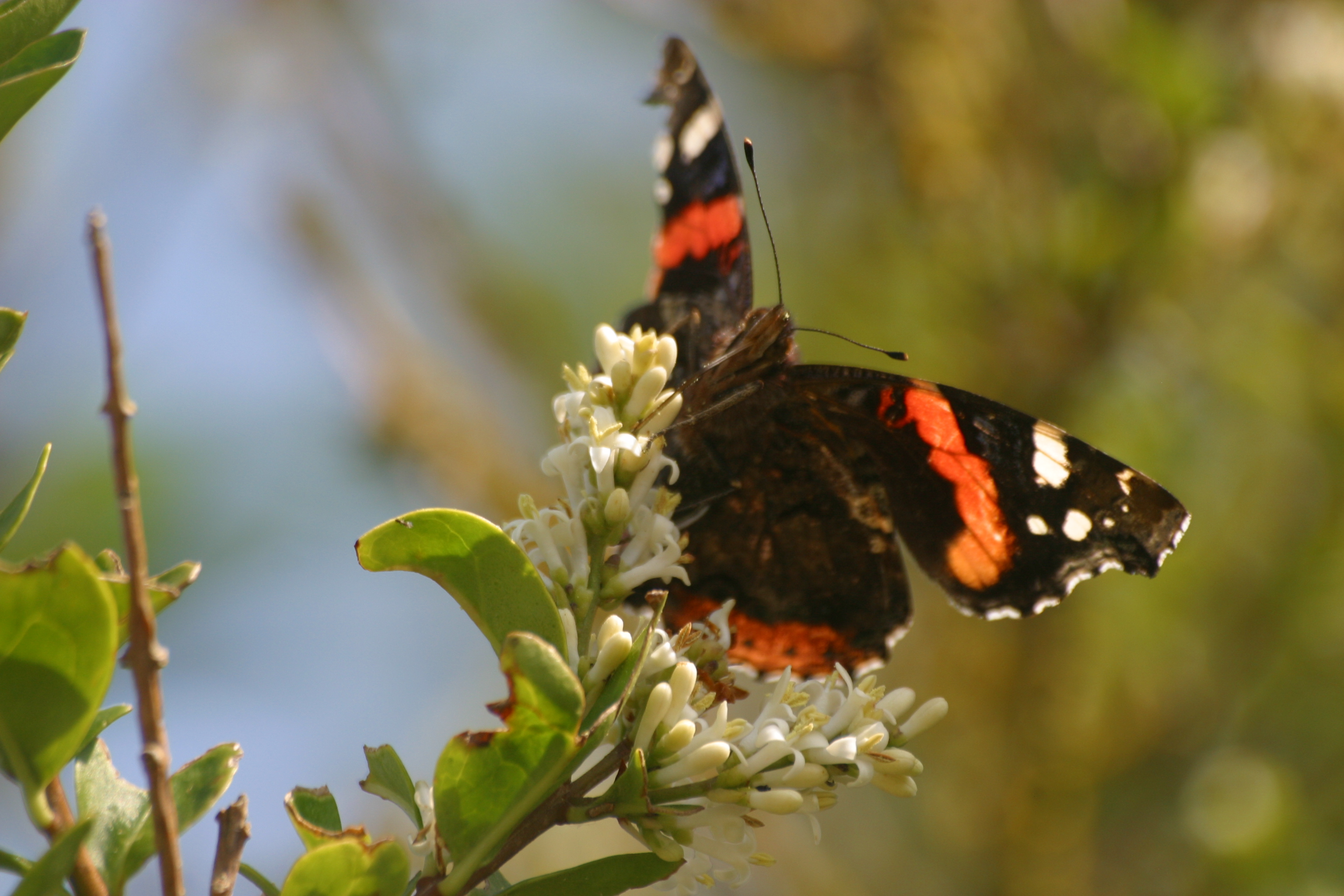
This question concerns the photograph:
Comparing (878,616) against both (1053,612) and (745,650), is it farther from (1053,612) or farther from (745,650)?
(1053,612)

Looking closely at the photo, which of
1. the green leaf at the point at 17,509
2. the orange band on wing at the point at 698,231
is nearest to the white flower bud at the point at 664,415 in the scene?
the green leaf at the point at 17,509

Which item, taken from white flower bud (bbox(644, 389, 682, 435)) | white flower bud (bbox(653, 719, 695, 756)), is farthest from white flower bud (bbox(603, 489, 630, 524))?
white flower bud (bbox(653, 719, 695, 756))

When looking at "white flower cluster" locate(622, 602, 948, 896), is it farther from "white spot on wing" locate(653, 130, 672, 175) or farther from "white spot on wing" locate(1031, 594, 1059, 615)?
"white spot on wing" locate(653, 130, 672, 175)

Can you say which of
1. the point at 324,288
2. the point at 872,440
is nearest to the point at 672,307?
the point at 872,440

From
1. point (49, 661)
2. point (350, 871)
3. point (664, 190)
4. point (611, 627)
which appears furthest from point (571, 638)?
point (664, 190)

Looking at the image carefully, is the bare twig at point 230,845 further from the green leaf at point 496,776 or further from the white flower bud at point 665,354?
the white flower bud at point 665,354

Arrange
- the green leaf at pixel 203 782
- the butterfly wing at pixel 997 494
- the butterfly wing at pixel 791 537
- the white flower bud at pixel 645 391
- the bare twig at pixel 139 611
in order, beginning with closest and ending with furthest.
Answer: the bare twig at pixel 139 611
the green leaf at pixel 203 782
the white flower bud at pixel 645 391
the butterfly wing at pixel 997 494
the butterfly wing at pixel 791 537
